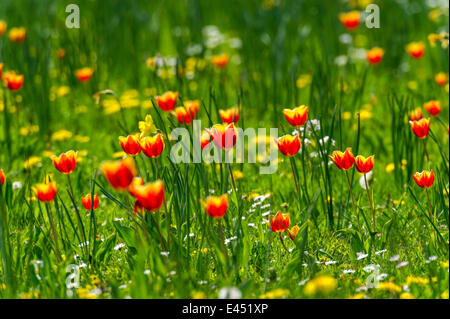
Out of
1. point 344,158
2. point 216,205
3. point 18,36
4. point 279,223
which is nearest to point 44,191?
point 216,205

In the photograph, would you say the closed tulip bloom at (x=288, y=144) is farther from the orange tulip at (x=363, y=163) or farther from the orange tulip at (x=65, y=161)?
the orange tulip at (x=65, y=161)

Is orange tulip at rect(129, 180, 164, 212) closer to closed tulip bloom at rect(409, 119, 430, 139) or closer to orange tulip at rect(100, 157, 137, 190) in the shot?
orange tulip at rect(100, 157, 137, 190)

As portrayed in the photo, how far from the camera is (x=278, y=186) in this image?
3.23 meters

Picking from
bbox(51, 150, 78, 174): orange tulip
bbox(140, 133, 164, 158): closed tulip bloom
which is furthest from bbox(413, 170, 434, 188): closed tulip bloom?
bbox(51, 150, 78, 174): orange tulip

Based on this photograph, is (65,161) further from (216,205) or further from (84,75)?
(84,75)

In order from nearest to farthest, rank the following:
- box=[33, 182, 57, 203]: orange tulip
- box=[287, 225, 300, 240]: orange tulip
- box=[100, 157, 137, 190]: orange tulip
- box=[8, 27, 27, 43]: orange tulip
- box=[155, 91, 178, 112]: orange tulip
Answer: box=[100, 157, 137, 190]: orange tulip, box=[33, 182, 57, 203]: orange tulip, box=[287, 225, 300, 240]: orange tulip, box=[155, 91, 178, 112]: orange tulip, box=[8, 27, 27, 43]: orange tulip

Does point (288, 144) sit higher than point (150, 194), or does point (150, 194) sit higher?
point (288, 144)

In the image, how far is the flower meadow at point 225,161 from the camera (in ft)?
7.36

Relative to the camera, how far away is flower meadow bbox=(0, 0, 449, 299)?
2.24 meters

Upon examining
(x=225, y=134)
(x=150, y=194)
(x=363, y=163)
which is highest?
(x=225, y=134)

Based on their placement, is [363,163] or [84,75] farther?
[84,75]

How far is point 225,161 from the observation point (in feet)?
8.02

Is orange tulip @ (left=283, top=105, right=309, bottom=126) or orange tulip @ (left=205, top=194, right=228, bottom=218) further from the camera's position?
orange tulip @ (left=283, top=105, right=309, bottom=126)
